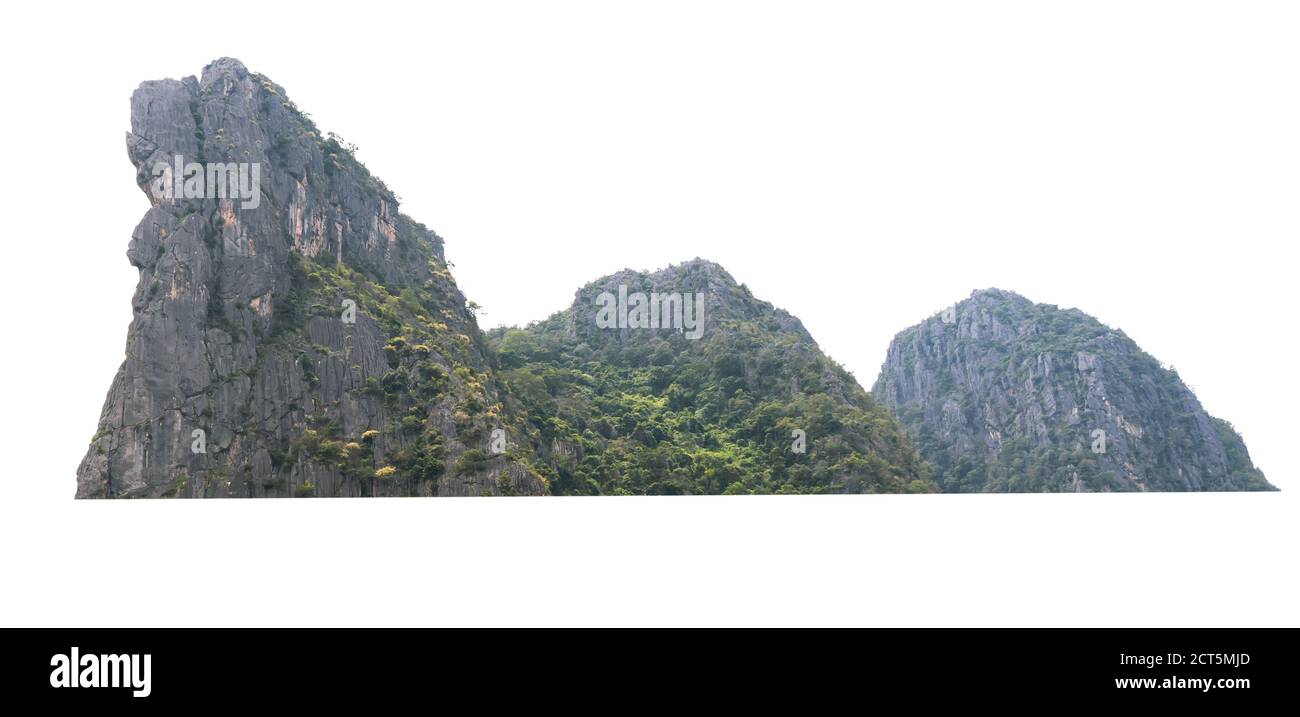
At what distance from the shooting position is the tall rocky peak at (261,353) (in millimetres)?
33156

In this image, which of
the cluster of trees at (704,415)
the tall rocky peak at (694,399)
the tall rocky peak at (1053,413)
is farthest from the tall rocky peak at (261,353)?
the tall rocky peak at (1053,413)

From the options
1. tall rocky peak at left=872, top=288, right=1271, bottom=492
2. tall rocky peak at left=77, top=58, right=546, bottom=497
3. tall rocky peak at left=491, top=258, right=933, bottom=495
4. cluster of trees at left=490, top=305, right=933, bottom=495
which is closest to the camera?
tall rocky peak at left=77, top=58, right=546, bottom=497

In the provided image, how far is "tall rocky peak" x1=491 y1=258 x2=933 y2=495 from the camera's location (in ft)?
140

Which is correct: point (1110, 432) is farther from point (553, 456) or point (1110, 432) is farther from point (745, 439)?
point (553, 456)

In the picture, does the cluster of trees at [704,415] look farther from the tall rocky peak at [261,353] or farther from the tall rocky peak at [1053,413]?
the tall rocky peak at [1053,413]

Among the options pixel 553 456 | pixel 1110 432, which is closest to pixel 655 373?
pixel 553 456

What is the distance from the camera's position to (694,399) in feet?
174

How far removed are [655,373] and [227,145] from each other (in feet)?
92.1

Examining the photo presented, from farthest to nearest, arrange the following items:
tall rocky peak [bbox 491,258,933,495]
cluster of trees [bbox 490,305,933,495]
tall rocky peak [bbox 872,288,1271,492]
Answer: tall rocky peak [bbox 872,288,1271,492], tall rocky peak [bbox 491,258,933,495], cluster of trees [bbox 490,305,933,495]

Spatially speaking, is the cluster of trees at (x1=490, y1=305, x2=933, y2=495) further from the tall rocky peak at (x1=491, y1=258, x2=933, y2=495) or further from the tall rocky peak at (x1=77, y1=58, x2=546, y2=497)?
the tall rocky peak at (x1=77, y1=58, x2=546, y2=497)

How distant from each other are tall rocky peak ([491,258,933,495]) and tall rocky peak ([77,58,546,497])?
200 inches

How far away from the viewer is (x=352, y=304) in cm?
4022

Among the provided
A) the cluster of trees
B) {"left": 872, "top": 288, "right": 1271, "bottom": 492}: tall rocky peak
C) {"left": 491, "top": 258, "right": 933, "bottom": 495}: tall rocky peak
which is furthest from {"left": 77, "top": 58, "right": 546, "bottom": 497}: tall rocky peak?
{"left": 872, "top": 288, "right": 1271, "bottom": 492}: tall rocky peak

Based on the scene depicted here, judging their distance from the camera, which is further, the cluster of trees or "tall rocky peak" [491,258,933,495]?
"tall rocky peak" [491,258,933,495]
